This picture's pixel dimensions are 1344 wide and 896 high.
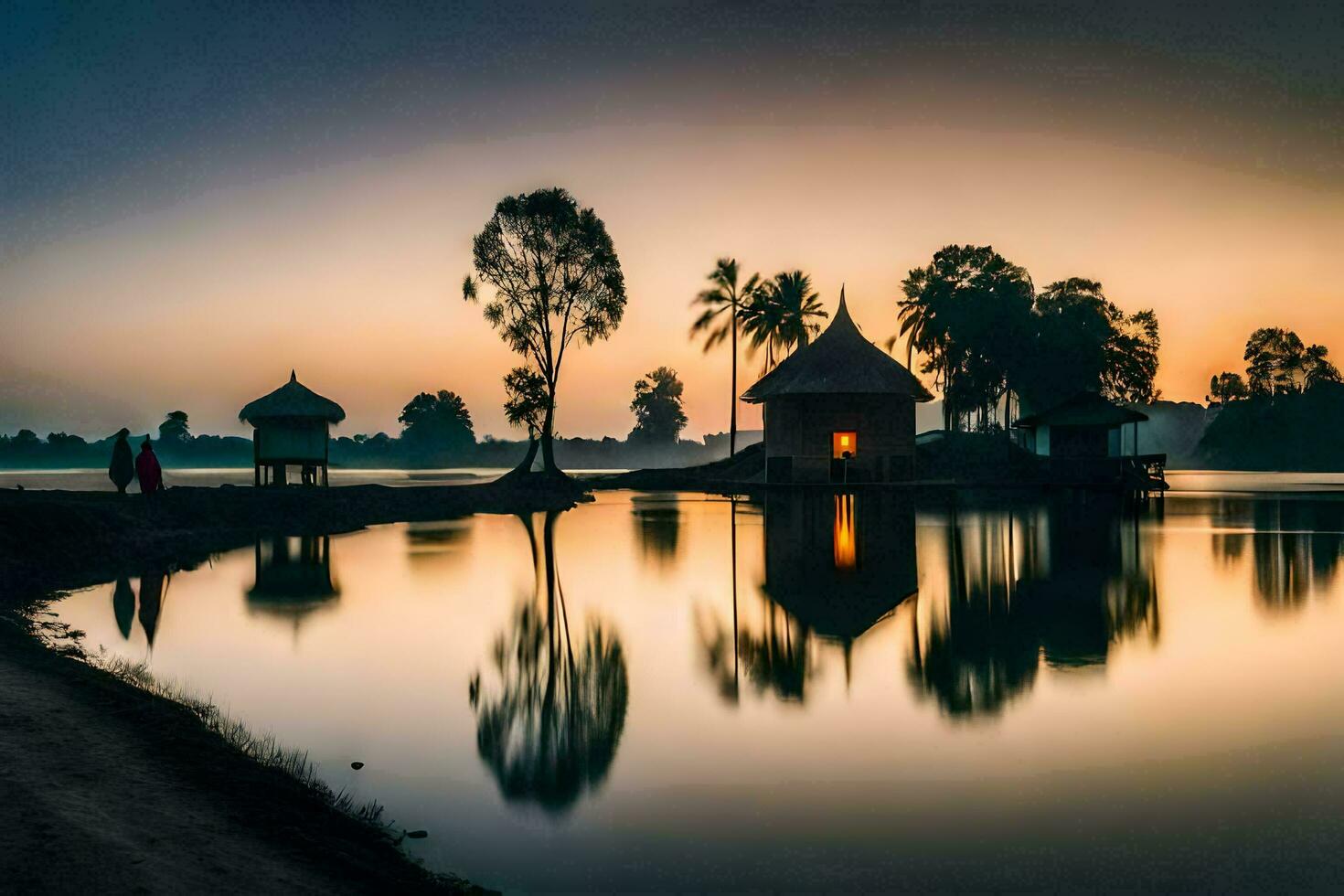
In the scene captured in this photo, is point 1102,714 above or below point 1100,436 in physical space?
below

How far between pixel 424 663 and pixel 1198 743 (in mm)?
7526

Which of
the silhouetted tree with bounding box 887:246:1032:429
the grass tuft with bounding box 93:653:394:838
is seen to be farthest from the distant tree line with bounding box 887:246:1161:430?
the grass tuft with bounding box 93:653:394:838

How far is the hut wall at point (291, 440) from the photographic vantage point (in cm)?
3697

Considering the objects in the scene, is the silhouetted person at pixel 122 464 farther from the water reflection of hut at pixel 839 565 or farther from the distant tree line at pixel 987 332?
the distant tree line at pixel 987 332

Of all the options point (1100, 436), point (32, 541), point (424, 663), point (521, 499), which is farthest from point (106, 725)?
point (1100, 436)

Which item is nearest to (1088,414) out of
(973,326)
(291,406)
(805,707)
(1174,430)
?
(973,326)

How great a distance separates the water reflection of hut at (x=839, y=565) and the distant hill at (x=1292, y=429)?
306ft

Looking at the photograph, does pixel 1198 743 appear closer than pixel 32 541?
Yes

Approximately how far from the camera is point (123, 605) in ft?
45.1

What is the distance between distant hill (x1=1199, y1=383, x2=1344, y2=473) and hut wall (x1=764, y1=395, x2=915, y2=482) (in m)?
80.2

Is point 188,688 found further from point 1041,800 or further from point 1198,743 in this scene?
point 1198,743

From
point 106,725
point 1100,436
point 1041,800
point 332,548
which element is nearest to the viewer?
point 1041,800

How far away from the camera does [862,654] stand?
9.70 metres

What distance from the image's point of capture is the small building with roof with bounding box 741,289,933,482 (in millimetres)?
44031
